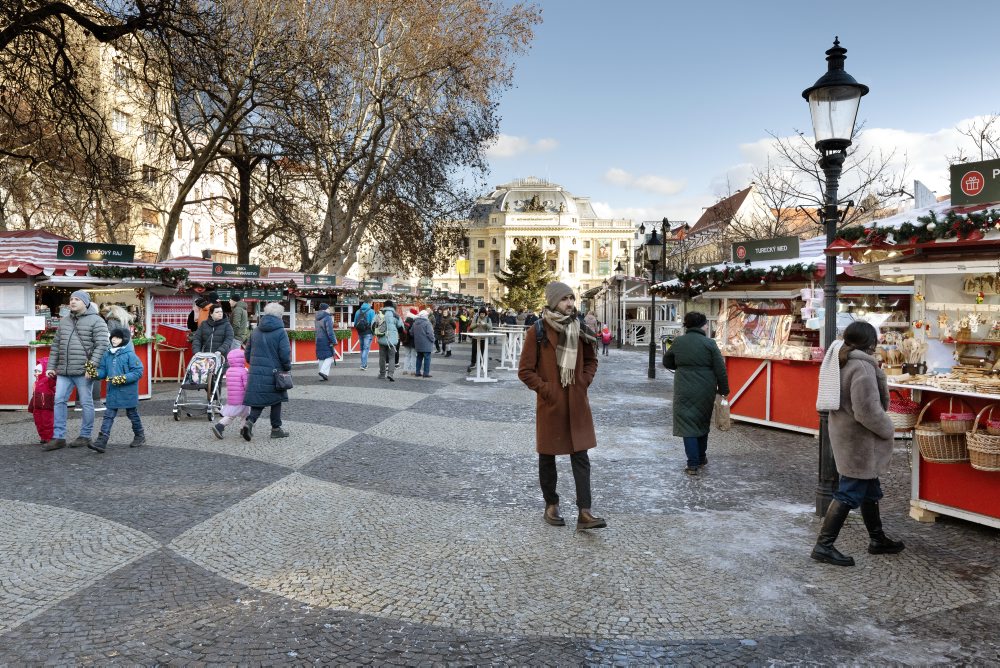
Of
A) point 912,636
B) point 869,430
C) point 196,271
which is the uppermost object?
point 196,271

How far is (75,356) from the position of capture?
331 inches

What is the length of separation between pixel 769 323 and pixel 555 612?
26.7 ft

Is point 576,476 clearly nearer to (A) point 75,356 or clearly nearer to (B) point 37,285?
(A) point 75,356

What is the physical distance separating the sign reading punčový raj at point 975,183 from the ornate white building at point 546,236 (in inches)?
3644

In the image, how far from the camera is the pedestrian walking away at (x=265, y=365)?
9.00 metres

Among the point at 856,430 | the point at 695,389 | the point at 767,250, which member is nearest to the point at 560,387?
the point at 856,430

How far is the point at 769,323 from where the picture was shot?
1112 cm

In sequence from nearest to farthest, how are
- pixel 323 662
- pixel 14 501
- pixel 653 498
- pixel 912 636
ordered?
pixel 323 662 < pixel 912 636 < pixel 14 501 < pixel 653 498

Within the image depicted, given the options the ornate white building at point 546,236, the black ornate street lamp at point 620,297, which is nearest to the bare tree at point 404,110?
the black ornate street lamp at point 620,297

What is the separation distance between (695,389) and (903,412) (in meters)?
2.15

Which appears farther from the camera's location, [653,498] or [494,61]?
[494,61]

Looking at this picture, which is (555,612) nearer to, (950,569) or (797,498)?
(950,569)

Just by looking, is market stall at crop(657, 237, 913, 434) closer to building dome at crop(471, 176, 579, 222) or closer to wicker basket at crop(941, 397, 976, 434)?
wicker basket at crop(941, 397, 976, 434)

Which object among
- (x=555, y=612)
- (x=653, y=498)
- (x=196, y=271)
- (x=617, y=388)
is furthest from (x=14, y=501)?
(x=196, y=271)
